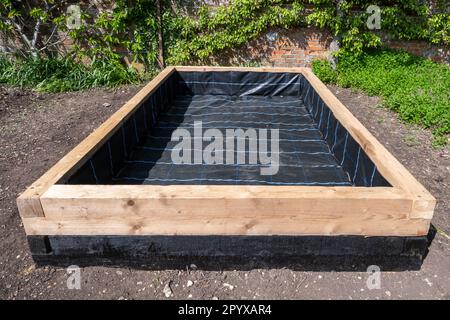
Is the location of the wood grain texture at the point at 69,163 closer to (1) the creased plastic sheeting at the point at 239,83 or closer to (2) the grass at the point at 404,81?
(1) the creased plastic sheeting at the point at 239,83

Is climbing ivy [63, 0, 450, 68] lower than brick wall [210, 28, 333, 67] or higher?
higher

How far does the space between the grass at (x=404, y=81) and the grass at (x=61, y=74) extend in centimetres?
323

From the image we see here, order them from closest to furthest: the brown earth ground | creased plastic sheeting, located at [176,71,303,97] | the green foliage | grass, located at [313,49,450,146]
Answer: the brown earth ground, grass, located at [313,49,450,146], creased plastic sheeting, located at [176,71,303,97], the green foliage

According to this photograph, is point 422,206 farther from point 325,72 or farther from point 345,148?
point 325,72

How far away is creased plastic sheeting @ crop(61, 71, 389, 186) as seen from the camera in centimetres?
246

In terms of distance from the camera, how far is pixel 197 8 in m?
5.76

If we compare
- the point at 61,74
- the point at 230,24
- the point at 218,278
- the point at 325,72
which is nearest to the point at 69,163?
the point at 218,278

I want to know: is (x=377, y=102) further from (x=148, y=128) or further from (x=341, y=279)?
(x=341, y=279)

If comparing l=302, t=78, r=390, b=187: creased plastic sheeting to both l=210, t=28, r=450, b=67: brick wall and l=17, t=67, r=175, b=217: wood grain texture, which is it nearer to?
l=17, t=67, r=175, b=217: wood grain texture

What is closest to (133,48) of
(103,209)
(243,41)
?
(243,41)

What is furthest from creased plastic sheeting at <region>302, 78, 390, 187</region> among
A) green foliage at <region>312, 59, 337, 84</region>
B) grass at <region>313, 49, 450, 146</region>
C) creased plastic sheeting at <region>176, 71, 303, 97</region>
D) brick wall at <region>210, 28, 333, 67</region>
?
brick wall at <region>210, 28, 333, 67</region>

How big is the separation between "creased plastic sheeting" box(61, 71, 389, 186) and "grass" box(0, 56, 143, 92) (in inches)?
69.3

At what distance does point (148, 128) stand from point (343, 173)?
5.83 ft

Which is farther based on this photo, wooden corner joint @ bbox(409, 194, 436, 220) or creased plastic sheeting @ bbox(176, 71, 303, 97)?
creased plastic sheeting @ bbox(176, 71, 303, 97)
